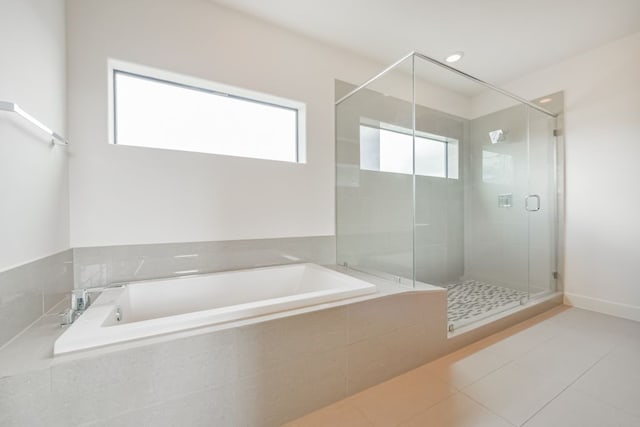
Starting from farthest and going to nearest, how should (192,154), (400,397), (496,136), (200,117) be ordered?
(496,136), (200,117), (192,154), (400,397)

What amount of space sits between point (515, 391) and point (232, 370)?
1.45m

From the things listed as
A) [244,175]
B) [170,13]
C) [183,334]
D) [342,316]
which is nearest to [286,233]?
[244,175]

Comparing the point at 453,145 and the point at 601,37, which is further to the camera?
the point at 453,145

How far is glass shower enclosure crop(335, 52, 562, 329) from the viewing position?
2.14 metres

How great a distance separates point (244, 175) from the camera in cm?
191

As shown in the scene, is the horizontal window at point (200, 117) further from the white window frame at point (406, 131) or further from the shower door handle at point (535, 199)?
the shower door handle at point (535, 199)

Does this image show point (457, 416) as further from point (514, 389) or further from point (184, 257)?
point (184, 257)

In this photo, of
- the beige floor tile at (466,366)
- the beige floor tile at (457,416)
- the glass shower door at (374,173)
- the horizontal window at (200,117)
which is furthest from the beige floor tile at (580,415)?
the horizontal window at (200,117)

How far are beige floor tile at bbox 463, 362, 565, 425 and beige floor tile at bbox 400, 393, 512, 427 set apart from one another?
5cm

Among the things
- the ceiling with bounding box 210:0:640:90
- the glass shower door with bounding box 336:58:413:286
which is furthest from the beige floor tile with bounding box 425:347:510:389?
the ceiling with bounding box 210:0:640:90

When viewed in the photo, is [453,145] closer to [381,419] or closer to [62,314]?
[381,419]

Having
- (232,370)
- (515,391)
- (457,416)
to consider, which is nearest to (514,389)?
(515,391)

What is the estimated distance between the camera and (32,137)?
1115 millimetres

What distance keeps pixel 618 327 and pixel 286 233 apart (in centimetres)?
284
